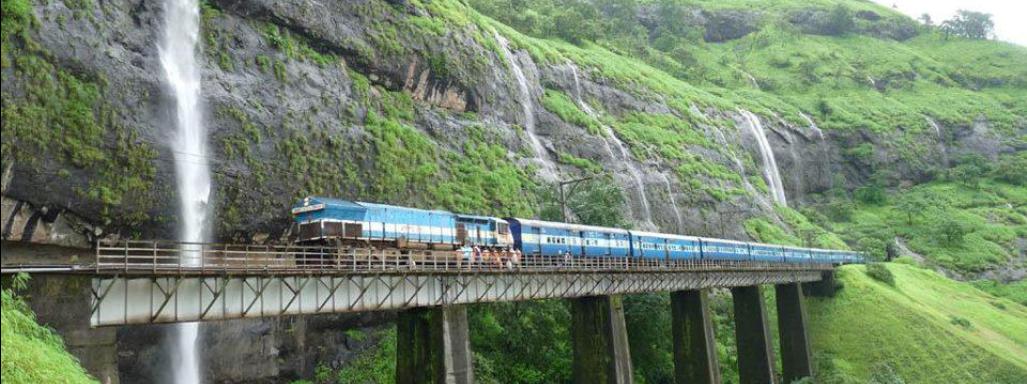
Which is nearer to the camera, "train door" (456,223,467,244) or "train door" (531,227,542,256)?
"train door" (456,223,467,244)

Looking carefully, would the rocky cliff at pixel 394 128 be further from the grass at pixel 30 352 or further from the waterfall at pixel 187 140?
the grass at pixel 30 352

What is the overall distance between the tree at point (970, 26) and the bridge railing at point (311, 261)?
538 feet

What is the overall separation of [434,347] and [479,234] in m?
12.2

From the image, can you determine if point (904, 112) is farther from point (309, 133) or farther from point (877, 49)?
point (309, 133)

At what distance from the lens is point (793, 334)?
52.6 metres

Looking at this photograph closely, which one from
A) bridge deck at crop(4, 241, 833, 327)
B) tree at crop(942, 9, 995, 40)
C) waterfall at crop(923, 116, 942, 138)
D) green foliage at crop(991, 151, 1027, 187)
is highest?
tree at crop(942, 9, 995, 40)

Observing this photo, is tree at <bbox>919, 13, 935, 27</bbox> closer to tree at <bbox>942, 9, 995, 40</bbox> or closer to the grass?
tree at <bbox>942, 9, 995, 40</bbox>

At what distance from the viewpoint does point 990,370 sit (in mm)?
48594

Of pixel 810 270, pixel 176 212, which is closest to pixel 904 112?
pixel 810 270

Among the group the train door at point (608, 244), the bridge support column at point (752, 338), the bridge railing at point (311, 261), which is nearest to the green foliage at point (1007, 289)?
the bridge railing at point (311, 261)

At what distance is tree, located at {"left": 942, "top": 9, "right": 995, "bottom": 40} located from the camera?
184125 mm

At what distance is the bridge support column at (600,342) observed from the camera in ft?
111

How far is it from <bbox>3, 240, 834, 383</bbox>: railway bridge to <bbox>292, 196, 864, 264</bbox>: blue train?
1.10 meters

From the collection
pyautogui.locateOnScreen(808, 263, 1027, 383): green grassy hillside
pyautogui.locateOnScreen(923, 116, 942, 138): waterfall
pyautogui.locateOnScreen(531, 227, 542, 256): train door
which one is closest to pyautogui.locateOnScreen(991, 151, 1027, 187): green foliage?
pyautogui.locateOnScreen(923, 116, 942, 138): waterfall
